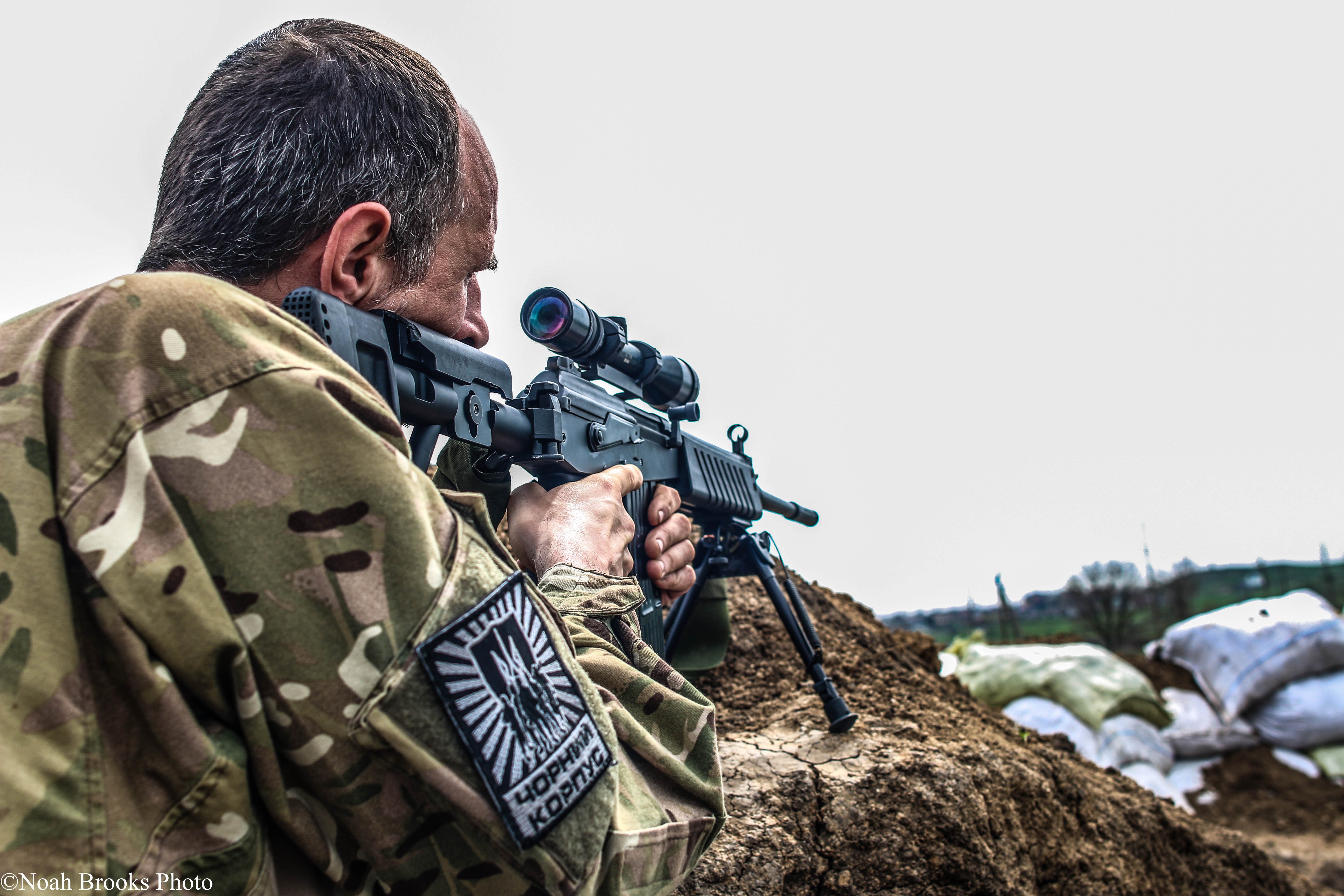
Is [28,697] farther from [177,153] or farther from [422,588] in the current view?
[177,153]

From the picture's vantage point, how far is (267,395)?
2.64 feet

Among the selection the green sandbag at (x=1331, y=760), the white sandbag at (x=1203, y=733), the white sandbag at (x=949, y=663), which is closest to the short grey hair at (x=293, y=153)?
the white sandbag at (x=949, y=663)

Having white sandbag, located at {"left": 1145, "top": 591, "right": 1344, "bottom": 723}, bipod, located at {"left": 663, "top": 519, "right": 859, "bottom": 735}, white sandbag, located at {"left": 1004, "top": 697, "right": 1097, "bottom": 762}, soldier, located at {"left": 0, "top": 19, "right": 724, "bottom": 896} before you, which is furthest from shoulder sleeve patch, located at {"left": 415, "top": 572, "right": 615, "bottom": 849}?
white sandbag, located at {"left": 1145, "top": 591, "right": 1344, "bottom": 723}

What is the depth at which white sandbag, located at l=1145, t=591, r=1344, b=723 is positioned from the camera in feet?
23.0

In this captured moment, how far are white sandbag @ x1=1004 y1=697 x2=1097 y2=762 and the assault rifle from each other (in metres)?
3.94

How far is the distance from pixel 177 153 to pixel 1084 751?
7015 millimetres

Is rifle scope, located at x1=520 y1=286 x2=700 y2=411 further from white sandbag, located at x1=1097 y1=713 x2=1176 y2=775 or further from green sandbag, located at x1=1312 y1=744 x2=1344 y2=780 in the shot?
green sandbag, located at x1=1312 y1=744 x2=1344 y2=780

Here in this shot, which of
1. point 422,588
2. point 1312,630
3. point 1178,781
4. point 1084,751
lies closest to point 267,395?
point 422,588

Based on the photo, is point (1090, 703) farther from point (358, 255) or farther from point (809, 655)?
point (358, 255)

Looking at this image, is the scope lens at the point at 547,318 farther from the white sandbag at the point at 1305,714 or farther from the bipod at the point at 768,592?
the white sandbag at the point at 1305,714

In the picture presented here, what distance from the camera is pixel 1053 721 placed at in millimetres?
6492

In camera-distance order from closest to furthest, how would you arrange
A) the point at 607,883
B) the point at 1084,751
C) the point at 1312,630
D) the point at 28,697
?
the point at 28,697
the point at 607,883
the point at 1084,751
the point at 1312,630

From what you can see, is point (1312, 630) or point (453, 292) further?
point (1312, 630)

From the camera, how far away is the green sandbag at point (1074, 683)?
659 centimetres
